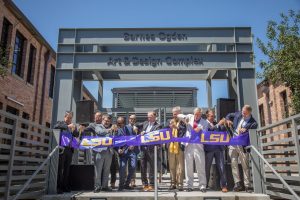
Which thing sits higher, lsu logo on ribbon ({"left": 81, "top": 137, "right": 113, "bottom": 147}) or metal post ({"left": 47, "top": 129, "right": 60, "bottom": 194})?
lsu logo on ribbon ({"left": 81, "top": 137, "right": 113, "bottom": 147})

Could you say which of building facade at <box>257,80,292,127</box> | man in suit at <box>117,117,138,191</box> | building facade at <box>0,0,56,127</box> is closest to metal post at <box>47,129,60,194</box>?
man in suit at <box>117,117,138,191</box>

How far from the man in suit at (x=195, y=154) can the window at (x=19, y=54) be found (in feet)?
48.1

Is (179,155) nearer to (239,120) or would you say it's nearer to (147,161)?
(147,161)

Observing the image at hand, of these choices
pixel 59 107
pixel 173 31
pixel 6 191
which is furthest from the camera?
pixel 173 31

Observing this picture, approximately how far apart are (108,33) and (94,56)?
909 mm

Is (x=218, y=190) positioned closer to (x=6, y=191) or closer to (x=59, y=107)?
(x=6, y=191)

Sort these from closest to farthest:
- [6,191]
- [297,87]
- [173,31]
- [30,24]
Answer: [6,191], [173,31], [297,87], [30,24]

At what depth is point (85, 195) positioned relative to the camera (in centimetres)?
607

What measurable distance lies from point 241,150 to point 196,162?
1.14 metres

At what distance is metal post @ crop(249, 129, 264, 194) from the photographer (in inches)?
259

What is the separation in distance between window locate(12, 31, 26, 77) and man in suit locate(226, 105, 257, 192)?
15.3 m

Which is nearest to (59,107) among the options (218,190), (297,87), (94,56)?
(94,56)

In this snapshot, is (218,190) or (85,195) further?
(218,190)

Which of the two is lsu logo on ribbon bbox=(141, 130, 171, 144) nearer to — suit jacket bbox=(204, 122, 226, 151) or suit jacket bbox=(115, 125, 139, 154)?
suit jacket bbox=(115, 125, 139, 154)
